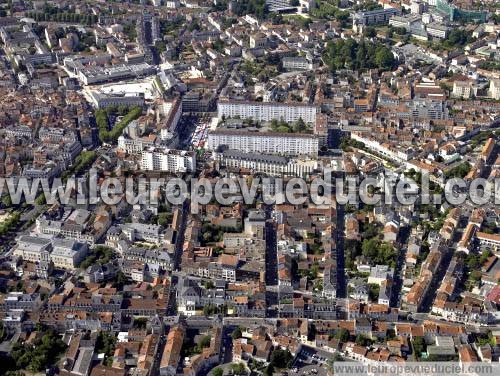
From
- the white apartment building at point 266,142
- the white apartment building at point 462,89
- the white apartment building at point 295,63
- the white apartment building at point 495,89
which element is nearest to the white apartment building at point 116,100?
the white apartment building at point 266,142

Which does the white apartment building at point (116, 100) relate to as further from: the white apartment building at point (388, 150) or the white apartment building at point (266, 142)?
the white apartment building at point (388, 150)

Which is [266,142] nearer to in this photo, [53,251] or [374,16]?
[53,251]

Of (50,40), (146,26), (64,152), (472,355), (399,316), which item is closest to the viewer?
(472,355)

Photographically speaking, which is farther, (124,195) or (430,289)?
(124,195)

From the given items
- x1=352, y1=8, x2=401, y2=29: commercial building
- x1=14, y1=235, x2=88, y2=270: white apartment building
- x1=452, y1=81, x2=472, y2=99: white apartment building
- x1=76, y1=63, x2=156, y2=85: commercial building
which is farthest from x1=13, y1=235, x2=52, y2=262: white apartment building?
x1=352, y1=8, x2=401, y2=29: commercial building

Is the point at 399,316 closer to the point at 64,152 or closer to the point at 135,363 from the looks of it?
the point at 135,363

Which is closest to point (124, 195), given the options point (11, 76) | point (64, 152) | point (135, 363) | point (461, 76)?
point (64, 152)
